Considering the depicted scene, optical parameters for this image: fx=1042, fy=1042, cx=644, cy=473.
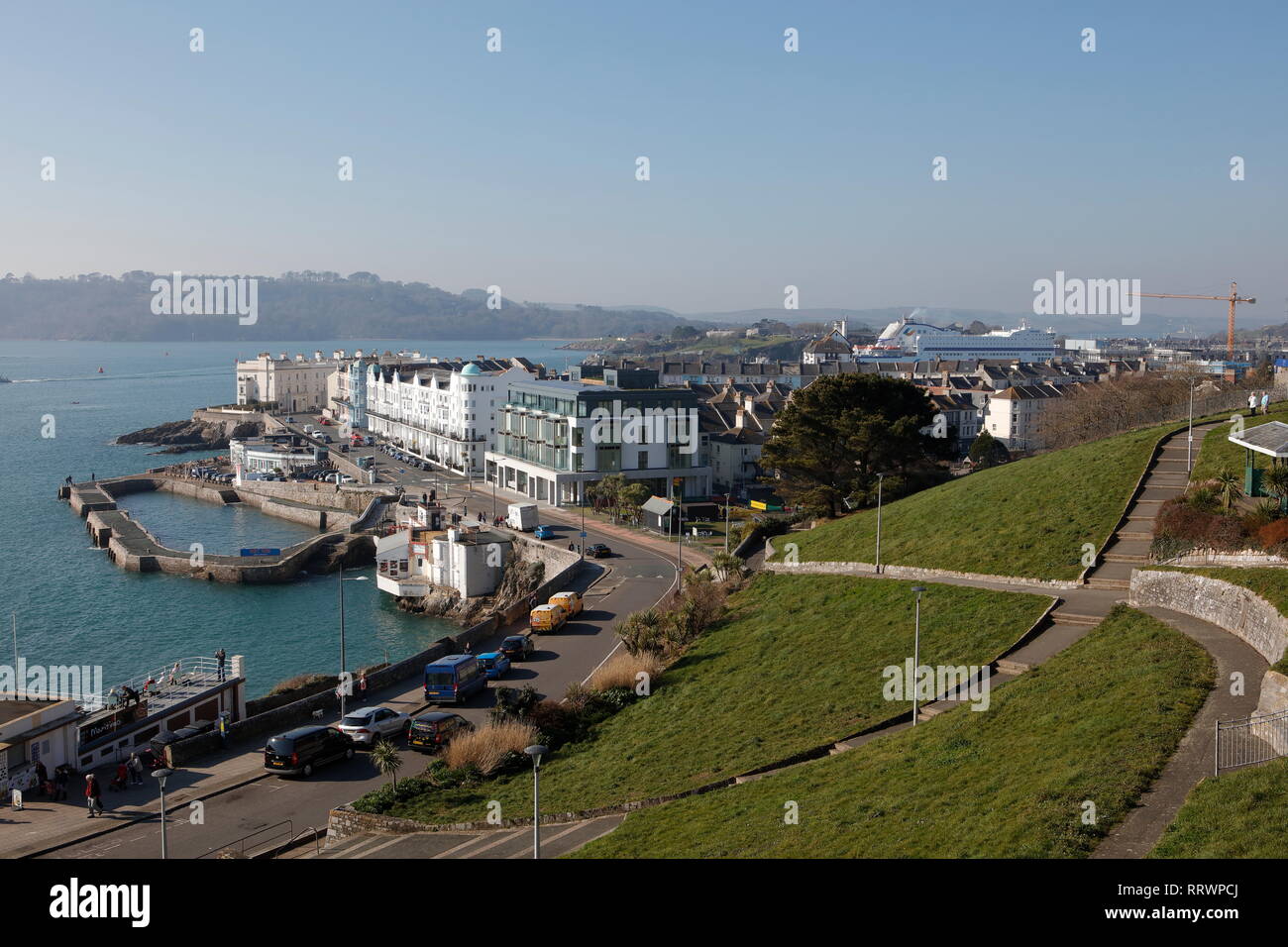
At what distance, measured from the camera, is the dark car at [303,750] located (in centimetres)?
1880

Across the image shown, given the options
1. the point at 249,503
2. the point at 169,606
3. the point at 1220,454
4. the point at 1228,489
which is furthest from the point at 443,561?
the point at 249,503

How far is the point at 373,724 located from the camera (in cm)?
2114

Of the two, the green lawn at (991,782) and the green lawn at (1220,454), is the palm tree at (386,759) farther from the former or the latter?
the green lawn at (1220,454)

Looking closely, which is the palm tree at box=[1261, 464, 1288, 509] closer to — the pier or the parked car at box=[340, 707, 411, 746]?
the parked car at box=[340, 707, 411, 746]

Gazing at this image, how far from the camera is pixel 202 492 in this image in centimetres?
7319

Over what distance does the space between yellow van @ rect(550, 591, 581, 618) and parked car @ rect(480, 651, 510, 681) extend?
4.63 metres

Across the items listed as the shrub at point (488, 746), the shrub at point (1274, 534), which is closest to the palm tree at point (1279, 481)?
the shrub at point (1274, 534)

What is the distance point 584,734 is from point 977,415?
58998 mm

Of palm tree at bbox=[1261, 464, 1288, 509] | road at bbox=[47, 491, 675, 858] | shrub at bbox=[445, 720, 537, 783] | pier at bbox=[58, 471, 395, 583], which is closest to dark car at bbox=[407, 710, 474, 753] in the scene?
road at bbox=[47, 491, 675, 858]

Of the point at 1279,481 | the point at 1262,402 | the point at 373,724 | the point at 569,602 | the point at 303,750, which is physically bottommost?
the point at 373,724

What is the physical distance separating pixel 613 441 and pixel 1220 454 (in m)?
31.1

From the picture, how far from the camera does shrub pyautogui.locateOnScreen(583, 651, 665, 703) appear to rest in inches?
875

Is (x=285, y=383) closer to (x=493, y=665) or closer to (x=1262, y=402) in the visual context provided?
(x=493, y=665)

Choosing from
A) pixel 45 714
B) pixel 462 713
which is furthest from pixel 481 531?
pixel 45 714
